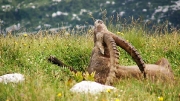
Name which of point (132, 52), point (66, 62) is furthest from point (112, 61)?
point (66, 62)

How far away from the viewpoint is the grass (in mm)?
5680

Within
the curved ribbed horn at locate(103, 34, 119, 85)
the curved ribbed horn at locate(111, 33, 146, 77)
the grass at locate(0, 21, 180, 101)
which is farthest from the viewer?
the curved ribbed horn at locate(111, 33, 146, 77)

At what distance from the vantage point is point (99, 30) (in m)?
8.33

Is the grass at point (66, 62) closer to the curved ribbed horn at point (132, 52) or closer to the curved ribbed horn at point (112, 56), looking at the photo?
the curved ribbed horn at point (112, 56)

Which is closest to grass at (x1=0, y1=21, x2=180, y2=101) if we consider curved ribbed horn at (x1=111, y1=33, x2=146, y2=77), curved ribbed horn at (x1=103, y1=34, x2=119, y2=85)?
curved ribbed horn at (x1=103, y1=34, x2=119, y2=85)

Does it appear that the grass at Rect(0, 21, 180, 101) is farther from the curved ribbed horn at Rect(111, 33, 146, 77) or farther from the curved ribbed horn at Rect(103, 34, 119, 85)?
the curved ribbed horn at Rect(111, 33, 146, 77)

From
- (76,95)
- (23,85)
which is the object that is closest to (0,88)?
(23,85)

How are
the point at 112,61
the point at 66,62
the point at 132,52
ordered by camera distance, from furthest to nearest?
the point at 66,62, the point at 132,52, the point at 112,61

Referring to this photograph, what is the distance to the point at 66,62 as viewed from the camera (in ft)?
34.1

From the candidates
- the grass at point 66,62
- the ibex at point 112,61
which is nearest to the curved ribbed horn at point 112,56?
the ibex at point 112,61

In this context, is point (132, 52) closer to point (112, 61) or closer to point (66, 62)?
point (112, 61)

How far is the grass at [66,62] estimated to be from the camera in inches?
224

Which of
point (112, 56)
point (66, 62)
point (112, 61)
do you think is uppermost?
point (112, 56)

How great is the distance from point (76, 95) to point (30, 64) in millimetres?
4081
